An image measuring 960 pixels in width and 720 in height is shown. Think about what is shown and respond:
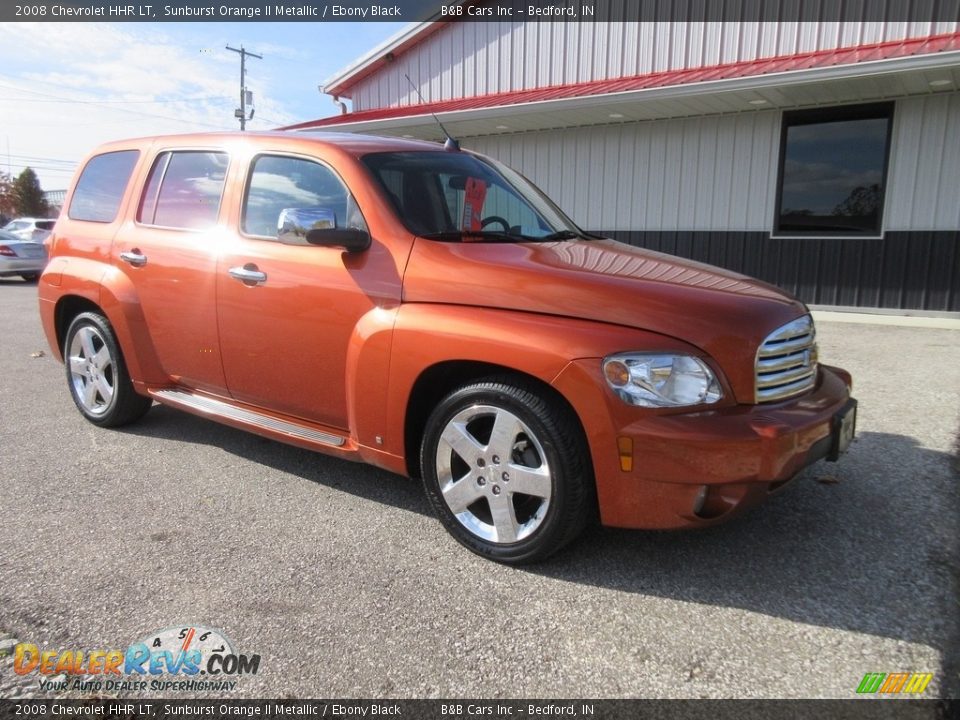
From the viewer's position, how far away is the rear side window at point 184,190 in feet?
12.4

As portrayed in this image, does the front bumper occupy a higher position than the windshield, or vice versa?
the windshield

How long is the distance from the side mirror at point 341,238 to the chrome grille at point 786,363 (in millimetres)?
1742

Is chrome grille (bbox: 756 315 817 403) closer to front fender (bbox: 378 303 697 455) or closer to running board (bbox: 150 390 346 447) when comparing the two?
front fender (bbox: 378 303 697 455)

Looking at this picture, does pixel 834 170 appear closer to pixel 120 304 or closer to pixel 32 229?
pixel 120 304

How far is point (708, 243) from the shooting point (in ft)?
34.2

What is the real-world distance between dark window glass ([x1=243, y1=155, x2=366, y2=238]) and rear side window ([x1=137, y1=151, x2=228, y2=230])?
27cm

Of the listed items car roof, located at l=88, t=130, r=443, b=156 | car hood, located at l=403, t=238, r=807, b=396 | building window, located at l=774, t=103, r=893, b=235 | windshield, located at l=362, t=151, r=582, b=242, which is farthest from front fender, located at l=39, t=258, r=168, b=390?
building window, located at l=774, t=103, r=893, b=235

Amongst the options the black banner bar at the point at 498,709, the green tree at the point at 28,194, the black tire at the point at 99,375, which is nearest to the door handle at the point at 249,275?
the black tire at the point at 99,375

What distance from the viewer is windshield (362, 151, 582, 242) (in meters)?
3.26

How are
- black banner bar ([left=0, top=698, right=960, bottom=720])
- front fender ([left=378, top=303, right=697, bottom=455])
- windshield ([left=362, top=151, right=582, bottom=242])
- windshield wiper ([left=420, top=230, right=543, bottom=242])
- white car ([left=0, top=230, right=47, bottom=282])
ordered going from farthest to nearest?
1. white car ([left=0, top=230, right=47, bottom=282])
2. windshield ([left=362, top=151, right=582, bottom=242])
3. windshield wiper ([left=420, top=230, right=543, bottom=242])
4. front fender ([left=378, top=303, right=697, bottom=455])
5. black banner bar ([left=0, top=698, right=960, bottom=720])

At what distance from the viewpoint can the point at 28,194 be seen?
156ft

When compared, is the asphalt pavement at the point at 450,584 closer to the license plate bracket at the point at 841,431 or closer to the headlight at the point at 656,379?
the license plate bracket at the point at 841,431

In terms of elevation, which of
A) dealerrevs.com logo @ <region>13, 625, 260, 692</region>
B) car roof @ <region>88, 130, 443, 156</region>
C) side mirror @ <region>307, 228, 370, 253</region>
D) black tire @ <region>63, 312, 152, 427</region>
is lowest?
dealerrevs.com logo @ <region>13, 625, 260, 692</region>

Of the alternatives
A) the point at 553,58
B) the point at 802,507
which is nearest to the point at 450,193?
the point at 802,507
